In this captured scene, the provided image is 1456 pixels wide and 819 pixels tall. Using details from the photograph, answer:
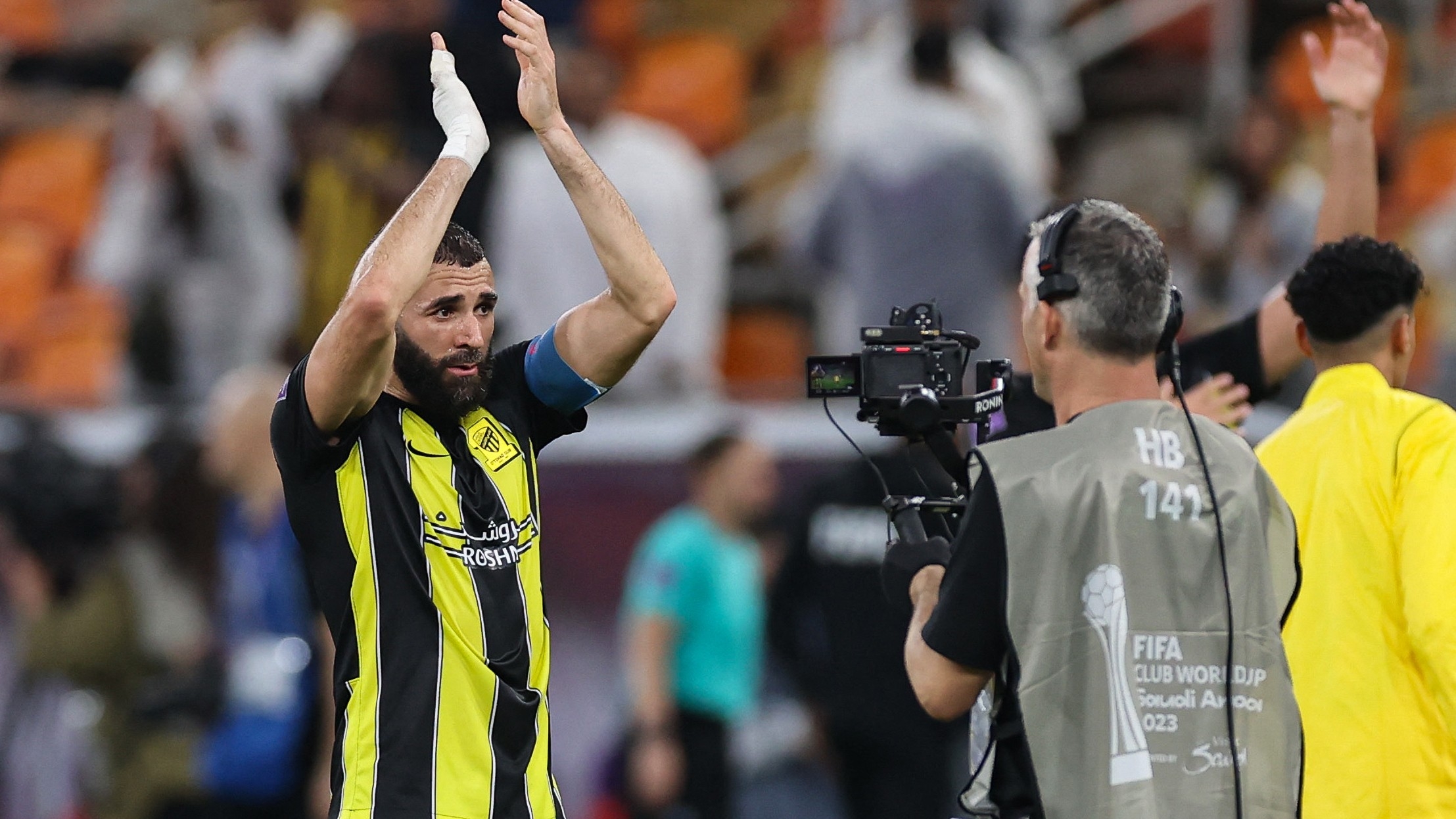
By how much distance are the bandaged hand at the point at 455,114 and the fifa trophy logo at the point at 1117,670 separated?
4.81ft

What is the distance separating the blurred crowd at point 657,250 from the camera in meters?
8.10

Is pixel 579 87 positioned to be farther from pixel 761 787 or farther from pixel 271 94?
pixel 761 787

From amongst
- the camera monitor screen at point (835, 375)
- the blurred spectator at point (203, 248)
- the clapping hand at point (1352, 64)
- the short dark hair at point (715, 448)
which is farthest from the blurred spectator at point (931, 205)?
the camera monitor screen at point (835, 375)

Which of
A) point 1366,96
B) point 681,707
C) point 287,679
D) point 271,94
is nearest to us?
point 1366,96

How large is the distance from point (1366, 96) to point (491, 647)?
2741 millimetres

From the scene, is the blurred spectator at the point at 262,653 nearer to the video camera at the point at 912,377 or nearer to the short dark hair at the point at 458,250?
the short dark hair at the point at 458,250

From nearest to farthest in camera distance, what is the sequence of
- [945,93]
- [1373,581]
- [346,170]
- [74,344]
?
[1373,581], [945,93], [346,170], [74,344]

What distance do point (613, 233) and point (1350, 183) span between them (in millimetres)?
2032

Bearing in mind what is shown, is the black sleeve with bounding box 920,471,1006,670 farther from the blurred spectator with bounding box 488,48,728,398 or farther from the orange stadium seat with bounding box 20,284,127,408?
the orange stadium seat with bounding box 20,284,127,408

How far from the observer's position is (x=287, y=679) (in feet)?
25.6

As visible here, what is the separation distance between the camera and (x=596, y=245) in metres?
4.11

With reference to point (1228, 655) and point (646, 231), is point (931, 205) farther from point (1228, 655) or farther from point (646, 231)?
point (1228, 655)

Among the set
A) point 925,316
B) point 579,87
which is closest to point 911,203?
point 579,87

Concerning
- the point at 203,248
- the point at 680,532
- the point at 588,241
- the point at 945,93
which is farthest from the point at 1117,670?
the point at 203,248
